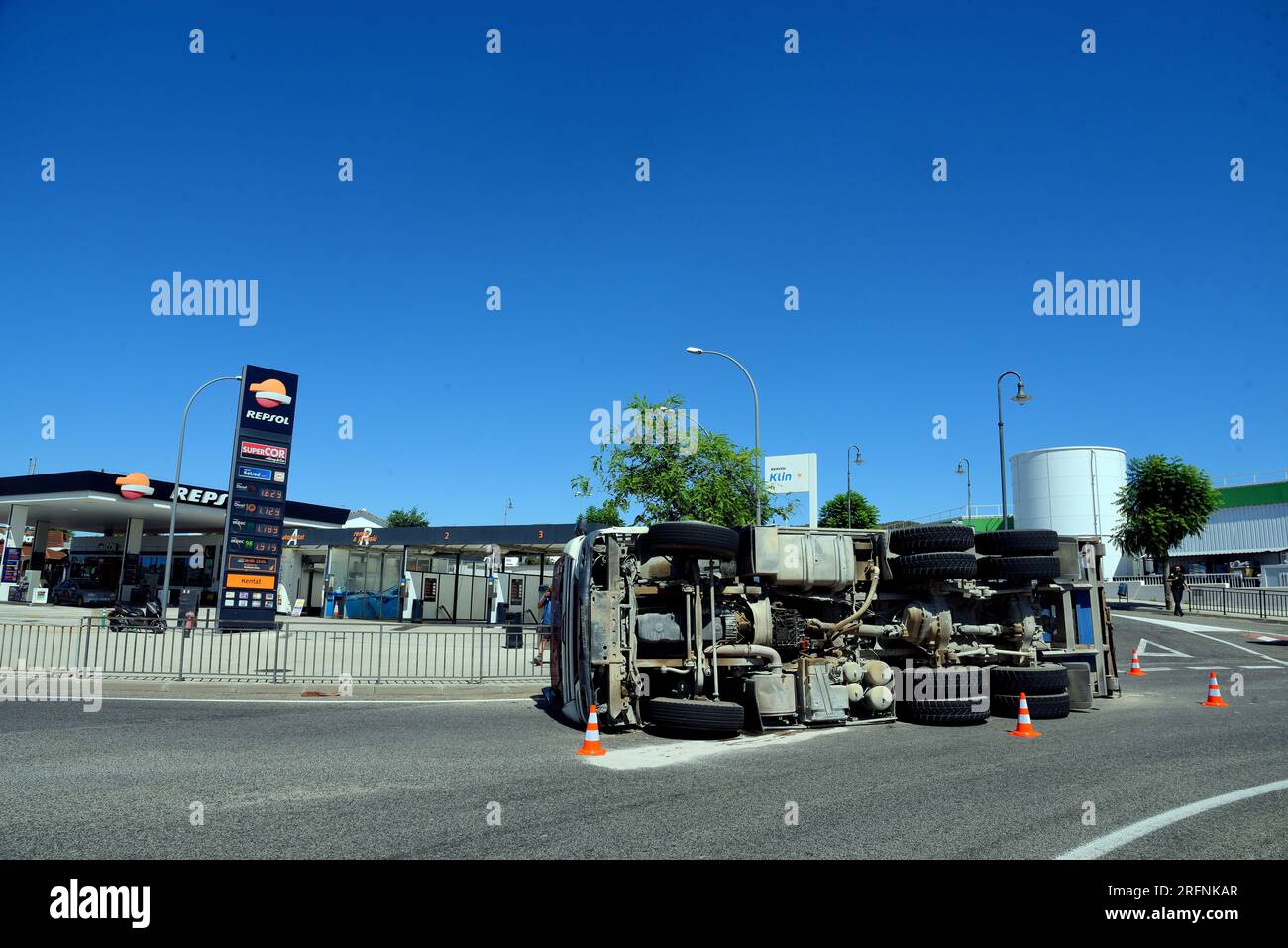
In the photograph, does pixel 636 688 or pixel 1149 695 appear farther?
pixel 1149 695

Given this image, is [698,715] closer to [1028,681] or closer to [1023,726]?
[1023,726]

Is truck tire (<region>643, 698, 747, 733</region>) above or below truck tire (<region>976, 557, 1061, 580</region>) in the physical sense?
below

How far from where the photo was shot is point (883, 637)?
11.5m

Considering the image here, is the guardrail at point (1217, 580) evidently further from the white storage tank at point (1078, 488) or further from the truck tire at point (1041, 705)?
the truck tire at point (1041, 705)

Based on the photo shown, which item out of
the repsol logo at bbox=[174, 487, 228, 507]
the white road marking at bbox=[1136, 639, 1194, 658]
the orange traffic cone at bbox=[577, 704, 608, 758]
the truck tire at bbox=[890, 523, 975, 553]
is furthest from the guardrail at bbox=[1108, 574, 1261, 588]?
the repsol logo at bbox=[174, 487, 228, 507]

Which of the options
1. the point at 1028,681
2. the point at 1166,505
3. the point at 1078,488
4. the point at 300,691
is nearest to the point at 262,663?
the point at 300,691

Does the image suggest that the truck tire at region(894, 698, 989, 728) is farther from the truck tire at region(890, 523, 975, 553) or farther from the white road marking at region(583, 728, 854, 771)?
the truck tire at region(890, 523, 975, 553)

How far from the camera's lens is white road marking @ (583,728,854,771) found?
8.03m

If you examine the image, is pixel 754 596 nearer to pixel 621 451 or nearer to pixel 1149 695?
pixel 1149 695

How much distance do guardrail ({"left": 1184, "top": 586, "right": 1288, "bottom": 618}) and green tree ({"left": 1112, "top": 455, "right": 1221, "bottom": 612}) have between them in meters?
2.98

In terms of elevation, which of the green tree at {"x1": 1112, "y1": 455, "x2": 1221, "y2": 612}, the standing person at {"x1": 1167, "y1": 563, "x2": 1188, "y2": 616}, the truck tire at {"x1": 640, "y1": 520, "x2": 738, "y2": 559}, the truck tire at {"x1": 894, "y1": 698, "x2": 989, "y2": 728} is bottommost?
the truck tire at {"x1": 894, "y1": 698, "x2": 989, "y2": 728}

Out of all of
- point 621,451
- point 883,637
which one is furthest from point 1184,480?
point 883,637
